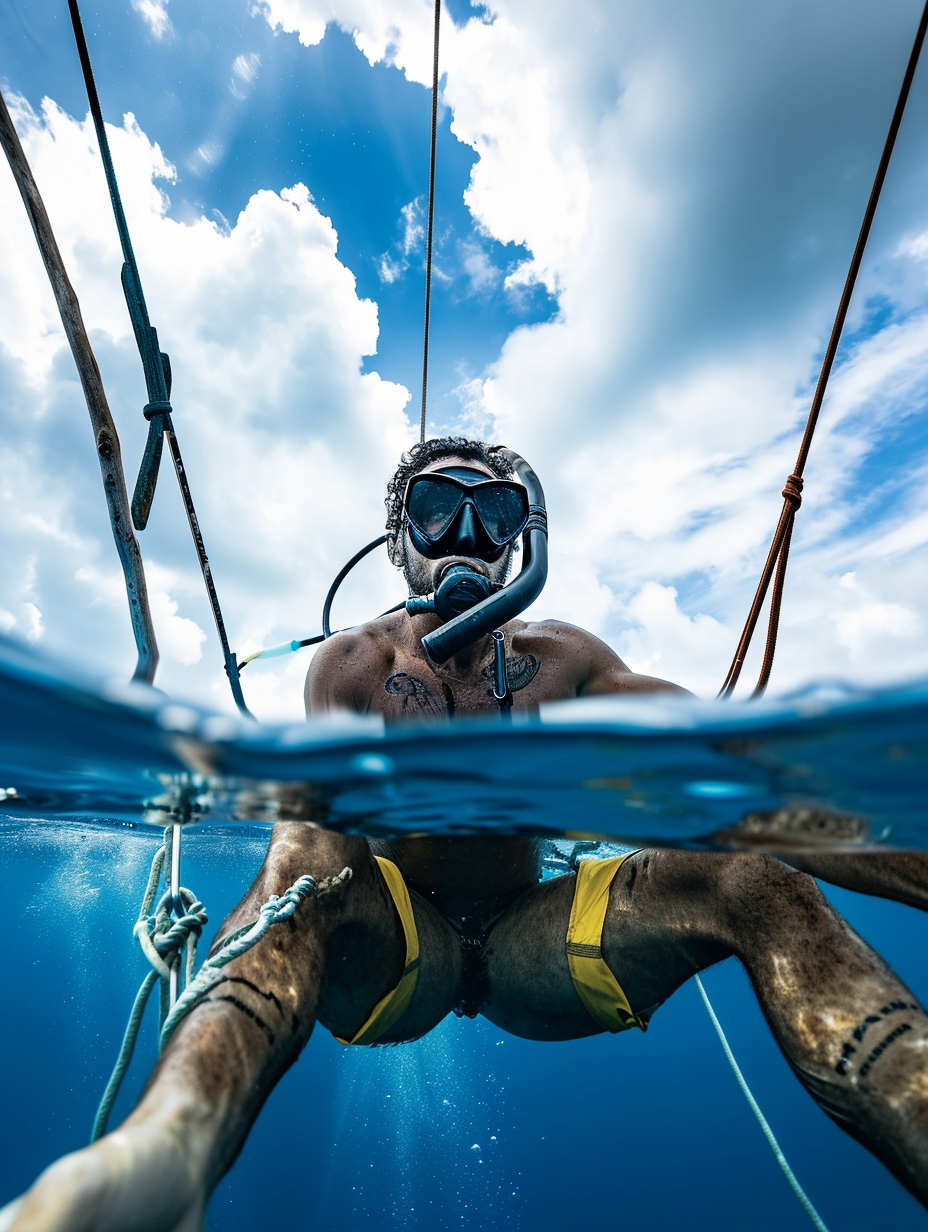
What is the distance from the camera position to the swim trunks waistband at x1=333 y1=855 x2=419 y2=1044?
284cm

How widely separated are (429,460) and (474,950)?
3.61 meters

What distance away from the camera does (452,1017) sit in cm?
2634

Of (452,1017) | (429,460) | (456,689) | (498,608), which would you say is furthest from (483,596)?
(452,1017)

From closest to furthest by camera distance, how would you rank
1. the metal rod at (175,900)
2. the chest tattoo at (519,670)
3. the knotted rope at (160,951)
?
1. the knotted rope at (160,951)
2. the metal rod at (175,900)
3. the chest tattoo at (519,670)

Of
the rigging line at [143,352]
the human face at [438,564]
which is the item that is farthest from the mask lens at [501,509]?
the rigging line at [143,352]

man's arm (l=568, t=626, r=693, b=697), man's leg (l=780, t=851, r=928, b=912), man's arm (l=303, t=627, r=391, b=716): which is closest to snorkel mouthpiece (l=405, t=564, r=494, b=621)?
man's arm (l=303, t=627, r=391, b=716)

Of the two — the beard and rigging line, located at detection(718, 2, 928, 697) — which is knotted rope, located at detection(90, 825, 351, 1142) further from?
rigging line, located at detection(718, 2, 928, 697)

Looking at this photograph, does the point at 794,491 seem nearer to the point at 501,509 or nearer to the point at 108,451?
the point at 501,509

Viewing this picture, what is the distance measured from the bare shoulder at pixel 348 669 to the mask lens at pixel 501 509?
41.0 inches

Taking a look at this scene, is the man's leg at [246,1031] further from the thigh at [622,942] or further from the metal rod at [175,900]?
the thigh at [622,942]

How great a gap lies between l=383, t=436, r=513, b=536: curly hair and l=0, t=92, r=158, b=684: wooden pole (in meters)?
2.14

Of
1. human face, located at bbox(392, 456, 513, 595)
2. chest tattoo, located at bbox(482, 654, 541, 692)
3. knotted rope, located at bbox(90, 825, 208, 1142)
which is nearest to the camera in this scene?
knotted rope, located at bbox(90, 825, 208, 1142)

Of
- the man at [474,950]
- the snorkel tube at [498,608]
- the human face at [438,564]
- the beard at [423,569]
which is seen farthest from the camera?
the beard at [423,569]

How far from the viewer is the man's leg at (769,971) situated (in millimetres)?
1803
